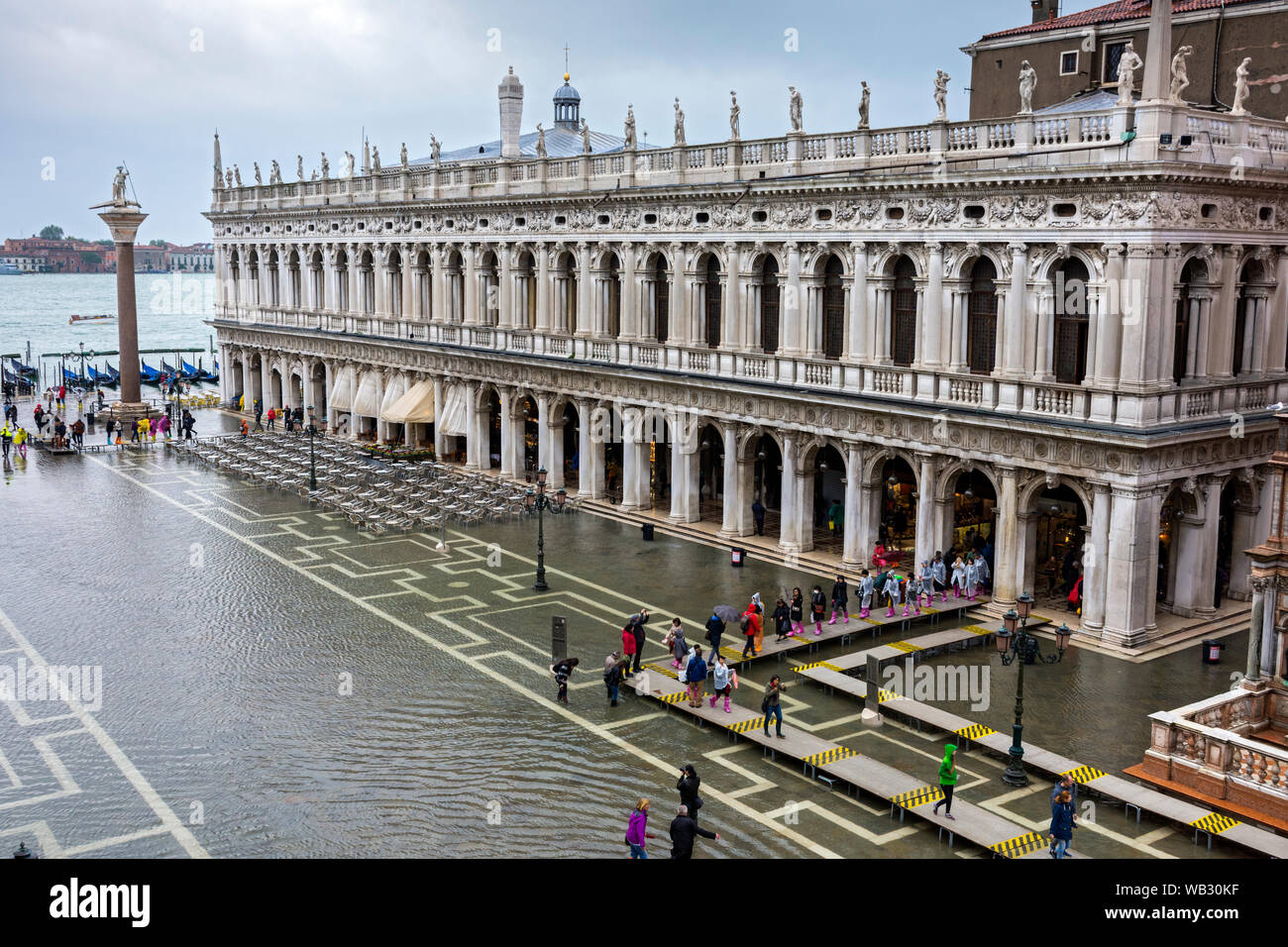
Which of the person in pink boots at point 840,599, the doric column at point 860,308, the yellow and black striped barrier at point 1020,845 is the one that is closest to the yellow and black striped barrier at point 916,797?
the yellow and black striped barrier at point 1020,845

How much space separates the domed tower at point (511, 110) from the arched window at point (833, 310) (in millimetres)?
23181

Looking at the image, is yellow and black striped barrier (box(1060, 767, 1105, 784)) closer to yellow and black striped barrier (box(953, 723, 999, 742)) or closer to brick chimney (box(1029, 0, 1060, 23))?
yellow and black striped barrier (box(953, 723, 999, 742))

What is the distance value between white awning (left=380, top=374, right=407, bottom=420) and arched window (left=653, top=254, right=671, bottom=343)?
61.1 feet

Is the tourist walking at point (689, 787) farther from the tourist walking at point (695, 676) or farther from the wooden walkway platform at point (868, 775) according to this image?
the tourist walking at point (695, 676)

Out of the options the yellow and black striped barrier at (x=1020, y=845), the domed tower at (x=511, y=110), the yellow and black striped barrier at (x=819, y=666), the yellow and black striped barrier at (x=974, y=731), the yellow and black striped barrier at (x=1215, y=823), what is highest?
the domed tower at (x=511, y=110)

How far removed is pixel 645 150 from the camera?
45.8 meters

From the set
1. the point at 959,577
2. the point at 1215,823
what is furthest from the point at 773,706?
A: the point at 959,577

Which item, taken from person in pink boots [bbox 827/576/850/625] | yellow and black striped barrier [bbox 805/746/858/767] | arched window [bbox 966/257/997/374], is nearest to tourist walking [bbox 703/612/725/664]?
yellow and black striped barrier [bbox 805/746/858/767]

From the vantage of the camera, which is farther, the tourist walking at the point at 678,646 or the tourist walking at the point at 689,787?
the tourist walking at the point at 678,646

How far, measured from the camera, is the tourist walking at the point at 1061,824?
19906mm

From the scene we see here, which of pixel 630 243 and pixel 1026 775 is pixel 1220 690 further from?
pixel 630 243

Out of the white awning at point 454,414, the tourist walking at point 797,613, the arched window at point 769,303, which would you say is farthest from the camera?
the white awning at point 454,414

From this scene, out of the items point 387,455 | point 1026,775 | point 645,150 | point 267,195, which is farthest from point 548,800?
point 267,195
